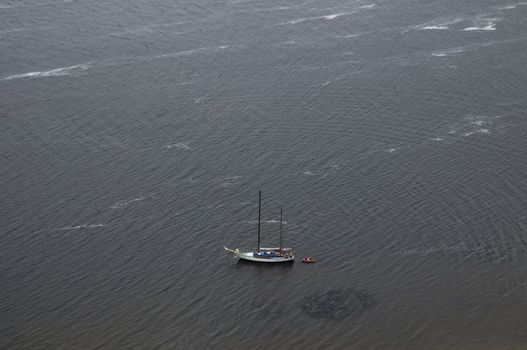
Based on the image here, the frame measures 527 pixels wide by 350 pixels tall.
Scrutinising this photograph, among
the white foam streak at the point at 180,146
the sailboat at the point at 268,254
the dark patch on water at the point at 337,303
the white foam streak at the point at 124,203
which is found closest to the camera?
the dark patch on water at the point at 337,303

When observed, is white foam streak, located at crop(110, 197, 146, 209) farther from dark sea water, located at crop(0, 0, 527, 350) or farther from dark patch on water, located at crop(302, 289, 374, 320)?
dark patch on water, located at crop(302, 289, 374, 320)

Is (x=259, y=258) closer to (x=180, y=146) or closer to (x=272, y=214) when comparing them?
(x=272, y=214)

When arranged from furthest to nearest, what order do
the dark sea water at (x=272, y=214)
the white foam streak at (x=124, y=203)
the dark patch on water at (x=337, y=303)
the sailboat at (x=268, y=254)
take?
the white foam streak at (x=124, y=203) → the sailboat at (x=268, y=254) → the dark patch on water at (x=337, y=303) → the dark sea water at (x=272, y=214)

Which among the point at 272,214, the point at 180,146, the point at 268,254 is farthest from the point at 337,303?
the point at 180,146

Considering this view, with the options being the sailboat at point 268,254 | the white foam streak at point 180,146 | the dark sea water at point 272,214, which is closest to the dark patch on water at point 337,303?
the dark sea water at point 272,214

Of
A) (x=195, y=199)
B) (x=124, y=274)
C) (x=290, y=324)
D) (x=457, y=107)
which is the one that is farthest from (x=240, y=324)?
(x=457, y=107)

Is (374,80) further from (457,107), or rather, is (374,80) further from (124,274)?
(124,274)

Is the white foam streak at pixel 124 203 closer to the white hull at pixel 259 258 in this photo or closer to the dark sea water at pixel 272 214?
the dark sea water at pixel 272 214
